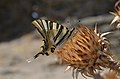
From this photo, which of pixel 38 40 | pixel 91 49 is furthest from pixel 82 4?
pixel 91 49

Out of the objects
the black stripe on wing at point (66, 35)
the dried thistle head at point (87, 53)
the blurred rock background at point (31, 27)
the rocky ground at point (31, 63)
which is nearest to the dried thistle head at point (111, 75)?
the dried thistle head at point (87, 53)

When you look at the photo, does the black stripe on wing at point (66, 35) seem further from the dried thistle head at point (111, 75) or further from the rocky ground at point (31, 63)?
the rocky ground at point (31, 63)

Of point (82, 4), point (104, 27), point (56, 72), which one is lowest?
point (56, 72)

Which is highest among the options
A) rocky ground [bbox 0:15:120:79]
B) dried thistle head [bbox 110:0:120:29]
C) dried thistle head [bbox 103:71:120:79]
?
rocky ground [bbox 0:15:120:79]

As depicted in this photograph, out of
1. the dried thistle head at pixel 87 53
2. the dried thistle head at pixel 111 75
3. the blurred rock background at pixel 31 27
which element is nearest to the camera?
the dried thistle head at pixel 87 53

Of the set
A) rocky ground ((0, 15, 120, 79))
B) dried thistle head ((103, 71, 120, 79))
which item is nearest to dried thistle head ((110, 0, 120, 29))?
dried thistle head ((103, 71, 120, 79))

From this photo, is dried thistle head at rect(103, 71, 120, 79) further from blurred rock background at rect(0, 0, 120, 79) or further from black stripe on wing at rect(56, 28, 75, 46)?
blurred rock background at rect(0, 0, 120, 79)

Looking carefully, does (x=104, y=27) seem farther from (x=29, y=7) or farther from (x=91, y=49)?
(x=91, y=49)

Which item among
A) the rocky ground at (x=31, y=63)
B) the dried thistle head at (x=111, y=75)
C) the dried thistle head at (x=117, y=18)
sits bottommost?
the dried thistle head at (x=111, y=75)
